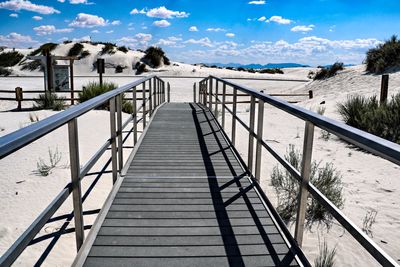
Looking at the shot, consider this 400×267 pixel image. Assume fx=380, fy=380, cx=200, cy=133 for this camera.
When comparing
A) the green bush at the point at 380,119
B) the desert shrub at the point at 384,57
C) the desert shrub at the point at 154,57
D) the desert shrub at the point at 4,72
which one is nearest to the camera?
the green bush at the point at 380,119

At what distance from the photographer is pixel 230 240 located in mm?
2895

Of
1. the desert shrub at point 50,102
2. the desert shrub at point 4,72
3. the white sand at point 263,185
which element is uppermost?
the desert shrub at point 4,72

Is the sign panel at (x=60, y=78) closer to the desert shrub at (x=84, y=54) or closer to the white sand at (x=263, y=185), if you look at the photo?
the white sand at (x=263, y=185)

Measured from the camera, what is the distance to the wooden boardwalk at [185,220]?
265 cm

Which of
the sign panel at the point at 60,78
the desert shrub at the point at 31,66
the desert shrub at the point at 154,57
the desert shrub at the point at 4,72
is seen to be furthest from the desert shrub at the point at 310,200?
the desert shrub at the point at 31,66

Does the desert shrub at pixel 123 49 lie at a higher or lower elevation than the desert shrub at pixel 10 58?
higher

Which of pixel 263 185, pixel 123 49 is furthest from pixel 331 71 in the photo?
pixel 123 49

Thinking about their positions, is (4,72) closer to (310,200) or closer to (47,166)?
(47,166)

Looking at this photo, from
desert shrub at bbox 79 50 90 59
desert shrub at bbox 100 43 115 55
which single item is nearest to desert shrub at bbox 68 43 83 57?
desert shrub at bbox 79 50 90 59

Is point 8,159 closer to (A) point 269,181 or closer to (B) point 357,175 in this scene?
(A) point 269,181

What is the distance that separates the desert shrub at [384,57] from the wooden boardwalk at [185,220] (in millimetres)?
18028

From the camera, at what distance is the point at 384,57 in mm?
20531

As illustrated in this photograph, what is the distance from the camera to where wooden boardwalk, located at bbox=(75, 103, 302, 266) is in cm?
265

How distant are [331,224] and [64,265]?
2871 millimetres
